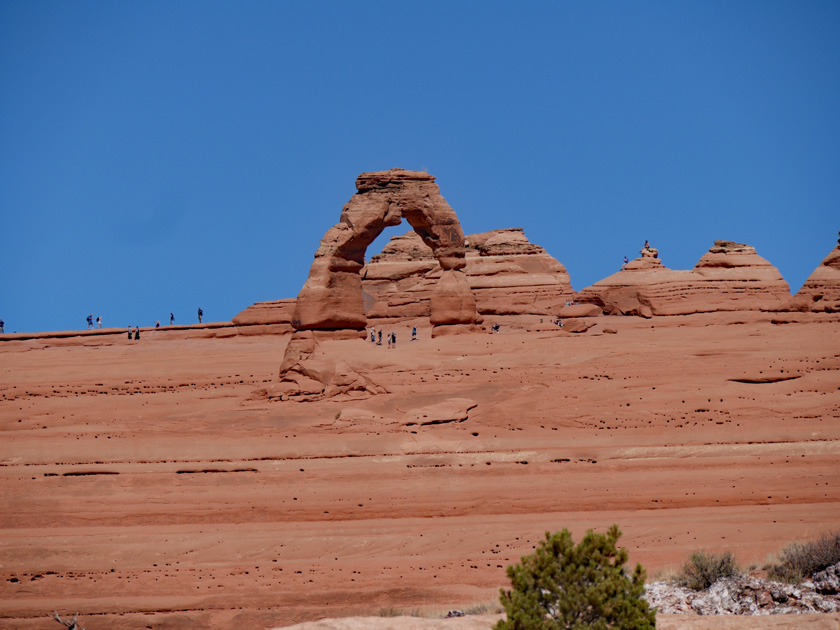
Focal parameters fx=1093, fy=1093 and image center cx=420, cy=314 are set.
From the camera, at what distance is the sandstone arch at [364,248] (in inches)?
1256

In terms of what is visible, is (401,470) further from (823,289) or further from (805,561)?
(823,289)

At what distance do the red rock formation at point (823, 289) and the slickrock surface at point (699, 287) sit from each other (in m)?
1.05

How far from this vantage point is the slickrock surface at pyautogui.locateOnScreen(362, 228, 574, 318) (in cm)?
5578

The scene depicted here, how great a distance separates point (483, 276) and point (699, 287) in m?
16.5

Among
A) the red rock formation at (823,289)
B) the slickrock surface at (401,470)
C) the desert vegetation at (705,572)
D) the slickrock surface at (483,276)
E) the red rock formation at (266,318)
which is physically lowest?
the desert vegetation at (705,572)

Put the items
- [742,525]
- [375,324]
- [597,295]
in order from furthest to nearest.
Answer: [375,324] → [597,295] → [742,525]

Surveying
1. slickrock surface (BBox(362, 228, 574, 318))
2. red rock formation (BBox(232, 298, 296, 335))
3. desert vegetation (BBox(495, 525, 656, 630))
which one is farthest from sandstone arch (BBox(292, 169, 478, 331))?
slickrock surface (BBox(362, 228, 574, 318))

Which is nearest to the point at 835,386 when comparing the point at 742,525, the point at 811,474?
the point at 811,474

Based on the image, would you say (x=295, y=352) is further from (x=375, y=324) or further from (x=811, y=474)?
(x=375, y=324)

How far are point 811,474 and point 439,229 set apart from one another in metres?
13.2

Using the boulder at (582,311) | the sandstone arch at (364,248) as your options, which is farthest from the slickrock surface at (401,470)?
the boulder at (582,311)

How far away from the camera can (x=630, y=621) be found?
13.5 m

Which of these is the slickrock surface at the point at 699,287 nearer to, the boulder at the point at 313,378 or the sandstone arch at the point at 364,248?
the sandstone arch at the point at 364,248

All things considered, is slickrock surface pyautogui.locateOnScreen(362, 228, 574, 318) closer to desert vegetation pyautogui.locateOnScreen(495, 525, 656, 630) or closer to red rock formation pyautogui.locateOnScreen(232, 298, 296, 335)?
red rock formation pyautogui.locateOnScreen(232, 298, 296, 335)
